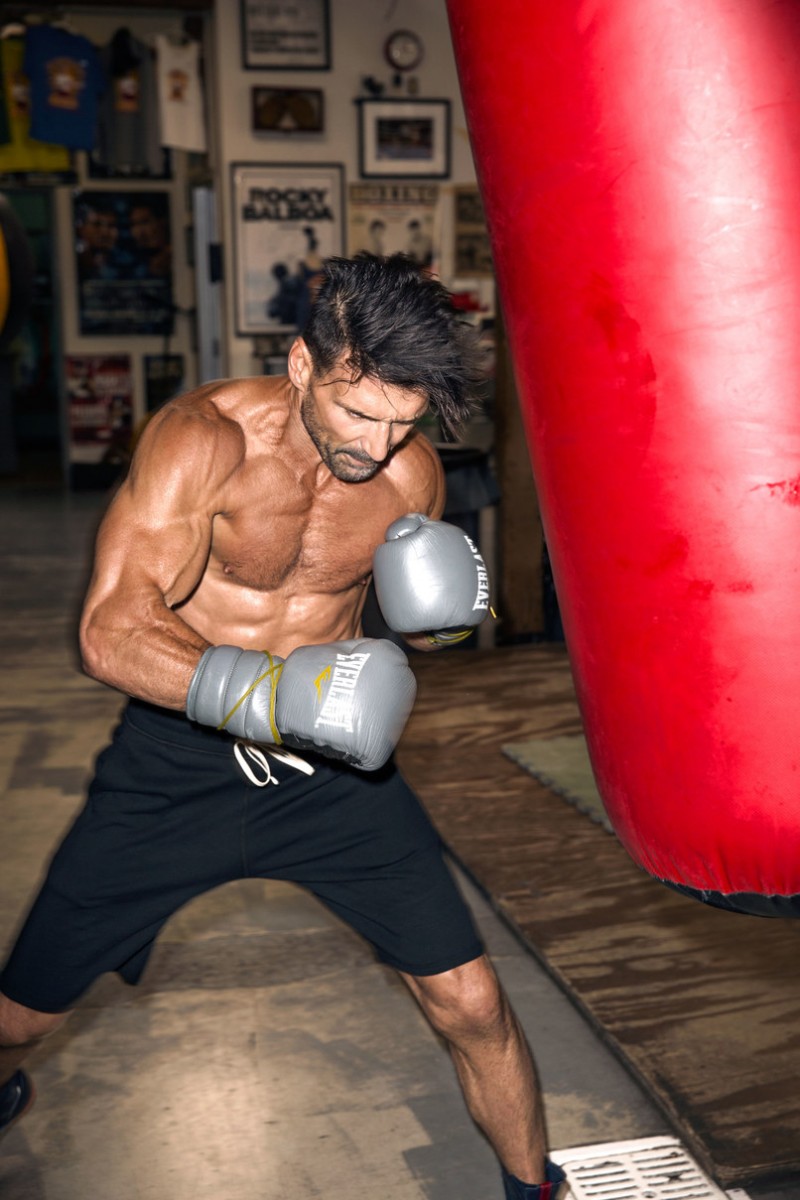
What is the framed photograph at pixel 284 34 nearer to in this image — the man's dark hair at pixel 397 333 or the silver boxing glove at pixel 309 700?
the man's dark hair at pixel 397 333

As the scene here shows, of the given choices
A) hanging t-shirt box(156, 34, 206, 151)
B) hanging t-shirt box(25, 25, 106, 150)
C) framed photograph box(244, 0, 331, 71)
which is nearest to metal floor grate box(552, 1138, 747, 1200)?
framed photograph box(244, 0, 331, 71)

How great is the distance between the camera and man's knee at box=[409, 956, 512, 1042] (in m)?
1.73

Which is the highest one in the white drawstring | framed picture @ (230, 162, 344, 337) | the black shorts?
framed picture @ (230, 162, 344, 337)

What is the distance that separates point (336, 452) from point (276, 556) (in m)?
0.23

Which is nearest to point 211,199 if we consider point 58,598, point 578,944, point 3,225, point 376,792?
point 58,598

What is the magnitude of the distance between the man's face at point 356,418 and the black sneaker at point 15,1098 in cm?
105

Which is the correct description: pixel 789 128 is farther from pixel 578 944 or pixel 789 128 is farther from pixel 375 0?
pixel 375 0

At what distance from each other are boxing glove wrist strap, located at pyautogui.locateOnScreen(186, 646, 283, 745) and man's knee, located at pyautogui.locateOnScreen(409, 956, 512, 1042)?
0.47 meters

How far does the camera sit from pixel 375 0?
6918mm

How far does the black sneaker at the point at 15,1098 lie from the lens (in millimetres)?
1927

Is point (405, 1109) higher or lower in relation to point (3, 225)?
lower

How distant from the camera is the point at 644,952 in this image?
108 inches

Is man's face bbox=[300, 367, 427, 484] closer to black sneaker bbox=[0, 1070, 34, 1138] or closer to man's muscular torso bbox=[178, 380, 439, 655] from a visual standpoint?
man's muscular torso bbox=[178, 380, 439, 655]

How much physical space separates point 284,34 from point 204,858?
19.7 feet
